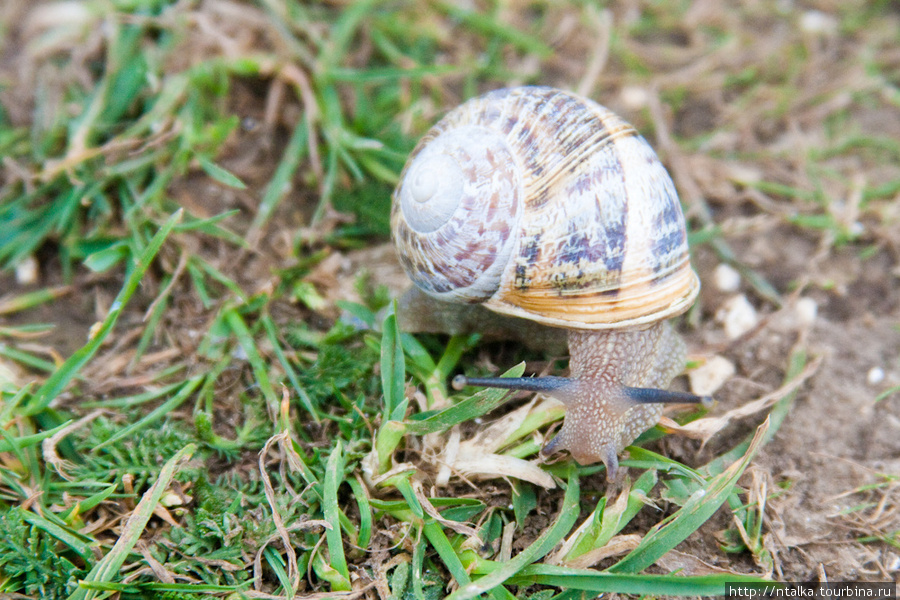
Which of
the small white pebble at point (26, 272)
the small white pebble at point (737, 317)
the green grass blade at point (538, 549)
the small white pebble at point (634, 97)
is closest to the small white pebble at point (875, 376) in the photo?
the small white pebble at point (737, 317)

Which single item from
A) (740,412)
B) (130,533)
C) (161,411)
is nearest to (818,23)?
(740,412)

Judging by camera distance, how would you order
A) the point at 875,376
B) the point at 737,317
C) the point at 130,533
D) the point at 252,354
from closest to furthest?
the point at 130,533, the point at 252,354, the point at 875,376, the point at 737,317

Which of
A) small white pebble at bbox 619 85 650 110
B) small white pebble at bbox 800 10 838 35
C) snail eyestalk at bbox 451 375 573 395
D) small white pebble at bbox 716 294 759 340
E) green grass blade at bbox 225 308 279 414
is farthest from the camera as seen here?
small white pebble at bbox 800 10 838 35

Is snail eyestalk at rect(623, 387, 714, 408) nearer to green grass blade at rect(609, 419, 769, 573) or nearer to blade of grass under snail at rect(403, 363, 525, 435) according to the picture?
green grass blade at rect(609, 419, 769, 573)

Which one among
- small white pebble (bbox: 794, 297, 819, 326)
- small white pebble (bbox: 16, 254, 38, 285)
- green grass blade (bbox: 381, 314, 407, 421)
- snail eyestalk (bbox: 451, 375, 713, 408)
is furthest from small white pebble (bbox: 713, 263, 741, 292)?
small white pebble (bbox: 16, 254, 38, 285)

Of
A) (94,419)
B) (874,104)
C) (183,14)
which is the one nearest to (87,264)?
(94,419)

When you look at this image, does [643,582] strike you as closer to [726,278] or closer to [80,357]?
[726,278]
